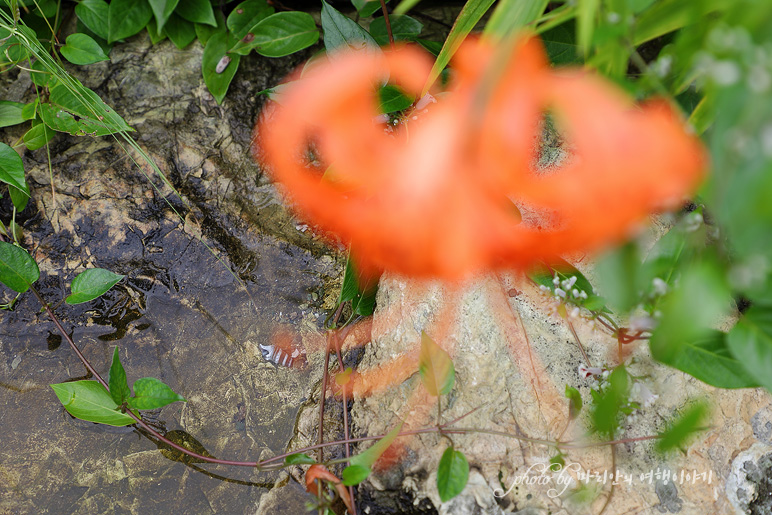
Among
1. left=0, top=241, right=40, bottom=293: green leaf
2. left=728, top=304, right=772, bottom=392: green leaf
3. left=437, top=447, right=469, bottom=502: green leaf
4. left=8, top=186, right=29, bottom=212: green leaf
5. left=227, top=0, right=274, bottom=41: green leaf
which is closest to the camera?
left=728, top=304, right=772, bottom=392: green leaf

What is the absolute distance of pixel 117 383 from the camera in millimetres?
819

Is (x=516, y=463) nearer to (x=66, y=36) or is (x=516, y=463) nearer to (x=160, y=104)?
(x=160, y=104)

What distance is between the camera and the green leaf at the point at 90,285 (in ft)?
2.98

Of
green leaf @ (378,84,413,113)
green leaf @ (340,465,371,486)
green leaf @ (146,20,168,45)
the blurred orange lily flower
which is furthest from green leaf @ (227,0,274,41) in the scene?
green leaf @ (340,465,371,486)

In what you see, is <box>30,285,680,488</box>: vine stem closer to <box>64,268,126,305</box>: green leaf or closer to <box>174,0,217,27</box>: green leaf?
<box>64,268,126,305</box>: green leaf

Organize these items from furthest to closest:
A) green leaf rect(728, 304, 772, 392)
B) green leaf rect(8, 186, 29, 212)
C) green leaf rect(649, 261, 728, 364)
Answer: green leaf rect(8, 186, 29, 212), green leaf rect(728, 304, 772, 392), green leaf rect(649, 261, 728, 364)

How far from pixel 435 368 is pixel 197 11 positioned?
926mm

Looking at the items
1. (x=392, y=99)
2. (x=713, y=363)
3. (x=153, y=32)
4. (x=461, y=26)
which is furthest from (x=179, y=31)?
(x=713, y=363)

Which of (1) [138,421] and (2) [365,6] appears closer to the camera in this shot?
(1) [138,421]

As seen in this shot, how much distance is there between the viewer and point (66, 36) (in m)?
1.14

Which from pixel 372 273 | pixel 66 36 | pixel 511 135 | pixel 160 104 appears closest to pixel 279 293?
pixel 372 273

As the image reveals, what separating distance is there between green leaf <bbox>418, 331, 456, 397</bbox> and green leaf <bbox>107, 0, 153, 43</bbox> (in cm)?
92

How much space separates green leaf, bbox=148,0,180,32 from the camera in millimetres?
1034

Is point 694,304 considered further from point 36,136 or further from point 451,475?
point 36,136
